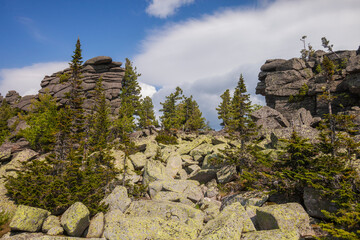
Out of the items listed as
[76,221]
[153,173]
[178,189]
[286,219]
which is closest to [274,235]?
[286,219]

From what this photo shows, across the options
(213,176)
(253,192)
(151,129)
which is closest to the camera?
(253,192)

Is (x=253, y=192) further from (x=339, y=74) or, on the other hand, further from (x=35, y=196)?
(x=339, y=74)

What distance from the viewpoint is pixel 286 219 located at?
943cm

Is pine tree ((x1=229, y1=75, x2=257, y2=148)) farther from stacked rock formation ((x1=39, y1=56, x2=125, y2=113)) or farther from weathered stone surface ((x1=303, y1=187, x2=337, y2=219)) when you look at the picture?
stacked rock formation ((x1=39, y1=56, x2=125, y2=113))

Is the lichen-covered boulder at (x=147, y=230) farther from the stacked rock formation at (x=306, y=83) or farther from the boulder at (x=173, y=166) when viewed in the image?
the stacked rock formation at (x=306, y=83)

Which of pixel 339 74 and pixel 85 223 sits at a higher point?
pixel 339 74

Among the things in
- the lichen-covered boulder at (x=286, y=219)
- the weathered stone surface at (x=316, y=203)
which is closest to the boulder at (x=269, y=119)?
the weathered stone surface at (x=316, y=203)

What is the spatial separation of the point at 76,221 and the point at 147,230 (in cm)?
496

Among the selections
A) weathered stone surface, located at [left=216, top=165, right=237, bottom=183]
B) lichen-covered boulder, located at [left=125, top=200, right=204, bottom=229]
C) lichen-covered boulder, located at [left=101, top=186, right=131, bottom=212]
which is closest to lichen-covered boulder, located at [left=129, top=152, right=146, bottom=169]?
lichen-covered boulder, located at [left=101, top=186, right=131, bottom=212]

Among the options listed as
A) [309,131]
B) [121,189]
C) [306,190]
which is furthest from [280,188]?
[309,131]

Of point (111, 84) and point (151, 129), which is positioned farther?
point (111, 84)

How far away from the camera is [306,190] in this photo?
37.8 ft

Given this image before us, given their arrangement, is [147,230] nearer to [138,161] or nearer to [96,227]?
[96,227]

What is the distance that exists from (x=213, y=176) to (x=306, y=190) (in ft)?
38.9
